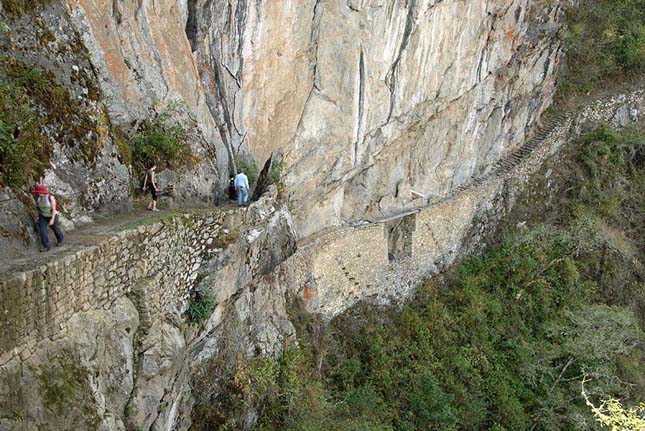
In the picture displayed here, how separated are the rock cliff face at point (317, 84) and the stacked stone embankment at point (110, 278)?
915mm

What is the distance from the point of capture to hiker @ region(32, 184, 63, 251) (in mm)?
5598

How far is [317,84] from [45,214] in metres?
7.69

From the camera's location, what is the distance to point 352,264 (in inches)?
531

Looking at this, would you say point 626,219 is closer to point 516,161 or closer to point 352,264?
point 516,161

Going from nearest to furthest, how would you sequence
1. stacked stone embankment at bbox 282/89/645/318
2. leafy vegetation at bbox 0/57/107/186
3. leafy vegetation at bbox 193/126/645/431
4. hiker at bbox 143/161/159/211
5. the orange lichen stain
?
leafy vegetation at bbox 0/57/107/186 → the orange lichen stain → hiker at bbox 143/161/159/211 → leafy vegetation at bbox 193/126/645/431 → stacked stone embankment at bbox 282/89/645/318

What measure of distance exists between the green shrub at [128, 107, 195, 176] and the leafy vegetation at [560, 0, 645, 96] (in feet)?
57.4

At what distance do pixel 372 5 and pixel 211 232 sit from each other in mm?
6934

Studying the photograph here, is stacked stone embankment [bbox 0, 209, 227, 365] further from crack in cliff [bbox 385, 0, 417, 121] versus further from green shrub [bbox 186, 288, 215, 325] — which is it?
crack in cliff [bbox 385, 0, 417, 121]

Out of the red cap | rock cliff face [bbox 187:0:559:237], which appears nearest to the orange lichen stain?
rock cliff face [bbox 187:0:559:237]

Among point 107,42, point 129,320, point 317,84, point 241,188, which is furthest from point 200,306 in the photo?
point 317,84

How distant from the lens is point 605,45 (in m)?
22.0

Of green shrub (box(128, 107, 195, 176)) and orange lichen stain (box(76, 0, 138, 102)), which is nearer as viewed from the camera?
orange lichen stain (box(76, 0, 138, 102))

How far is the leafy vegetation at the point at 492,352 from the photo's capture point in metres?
10.2

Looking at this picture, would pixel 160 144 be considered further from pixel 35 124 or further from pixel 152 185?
pixel 35 124
